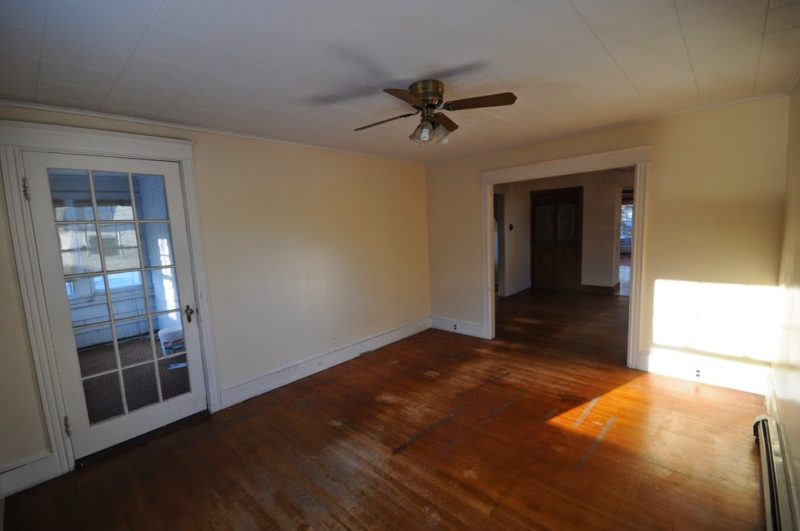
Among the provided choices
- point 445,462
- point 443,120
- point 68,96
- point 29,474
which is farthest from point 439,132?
point 29,474

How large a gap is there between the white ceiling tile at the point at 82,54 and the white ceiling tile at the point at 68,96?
41 cm

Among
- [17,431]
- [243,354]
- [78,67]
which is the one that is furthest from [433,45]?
[17,431]

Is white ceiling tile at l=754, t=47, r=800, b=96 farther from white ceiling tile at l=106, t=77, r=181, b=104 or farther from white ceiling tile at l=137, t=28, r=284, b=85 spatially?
white ceiling tile at l=106, t=77, r=181, b=104

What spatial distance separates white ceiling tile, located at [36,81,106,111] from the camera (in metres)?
2.12

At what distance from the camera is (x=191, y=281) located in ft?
10.2

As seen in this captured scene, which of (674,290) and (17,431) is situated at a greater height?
(674,290)

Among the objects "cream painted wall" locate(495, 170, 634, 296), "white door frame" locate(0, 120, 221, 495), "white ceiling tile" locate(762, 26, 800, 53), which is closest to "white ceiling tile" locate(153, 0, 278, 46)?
"white door frame" locate(0, 120, 221, 495)

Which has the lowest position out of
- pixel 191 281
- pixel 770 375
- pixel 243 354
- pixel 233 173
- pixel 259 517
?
pixel 259 517

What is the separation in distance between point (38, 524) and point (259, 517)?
1312 mm

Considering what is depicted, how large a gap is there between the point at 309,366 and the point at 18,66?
10.5 feet

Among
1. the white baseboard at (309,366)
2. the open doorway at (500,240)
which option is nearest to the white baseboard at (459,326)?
the white baseboard at (309,366)

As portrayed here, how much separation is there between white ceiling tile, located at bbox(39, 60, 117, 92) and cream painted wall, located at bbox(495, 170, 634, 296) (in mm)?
6262

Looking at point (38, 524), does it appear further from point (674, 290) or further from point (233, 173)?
point (674, 290)

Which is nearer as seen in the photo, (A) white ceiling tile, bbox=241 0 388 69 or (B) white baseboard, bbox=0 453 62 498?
(A) white ceiling tile, bbox=241 0 388 69
